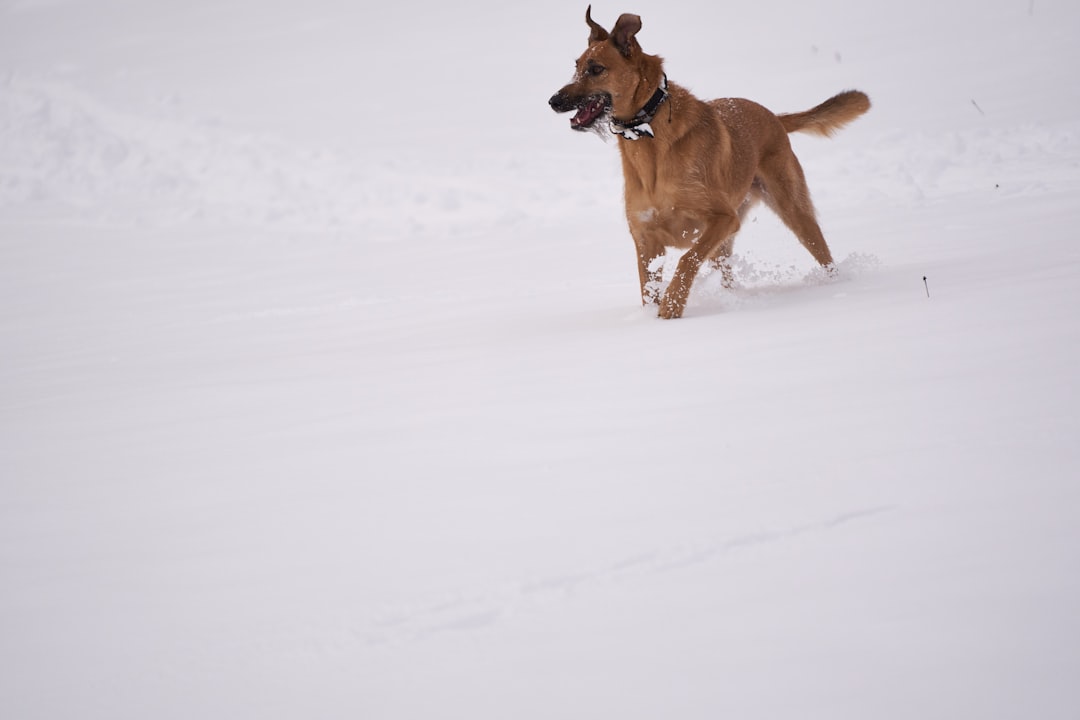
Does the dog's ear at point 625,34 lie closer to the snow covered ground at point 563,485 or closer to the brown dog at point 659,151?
the brown dog at point 659,151

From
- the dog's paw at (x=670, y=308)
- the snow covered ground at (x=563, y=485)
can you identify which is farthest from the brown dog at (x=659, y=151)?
the snow covered ground at (x=563, y=485)

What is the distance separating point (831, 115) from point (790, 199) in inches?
32.3

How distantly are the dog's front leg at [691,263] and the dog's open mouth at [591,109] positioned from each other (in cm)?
69

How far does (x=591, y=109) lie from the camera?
4.08 meters

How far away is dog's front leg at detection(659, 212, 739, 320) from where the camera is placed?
3850 mm

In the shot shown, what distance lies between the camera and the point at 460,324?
4324 mm

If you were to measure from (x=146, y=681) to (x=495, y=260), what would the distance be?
5708 millimetres

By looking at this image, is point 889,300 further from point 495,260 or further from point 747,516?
point 495,260

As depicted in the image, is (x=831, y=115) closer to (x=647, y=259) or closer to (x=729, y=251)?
(x=729, y=251)

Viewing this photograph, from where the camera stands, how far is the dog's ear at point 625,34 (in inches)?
157

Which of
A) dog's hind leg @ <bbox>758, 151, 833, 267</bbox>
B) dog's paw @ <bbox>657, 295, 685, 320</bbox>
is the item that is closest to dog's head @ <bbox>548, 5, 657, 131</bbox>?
dog's paw @ <bbox>657, 295, 685, 320</bbox>

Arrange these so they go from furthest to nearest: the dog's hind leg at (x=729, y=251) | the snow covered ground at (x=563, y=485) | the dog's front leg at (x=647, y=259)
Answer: the dog's hind leg at (x=729, y=251)
the dog's front leg at (x=647, y=259)
the snow covered ground at (x=563, y=485)

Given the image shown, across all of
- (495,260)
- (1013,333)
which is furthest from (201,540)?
(495,260)

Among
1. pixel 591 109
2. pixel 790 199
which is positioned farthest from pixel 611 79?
pixel 790 199
